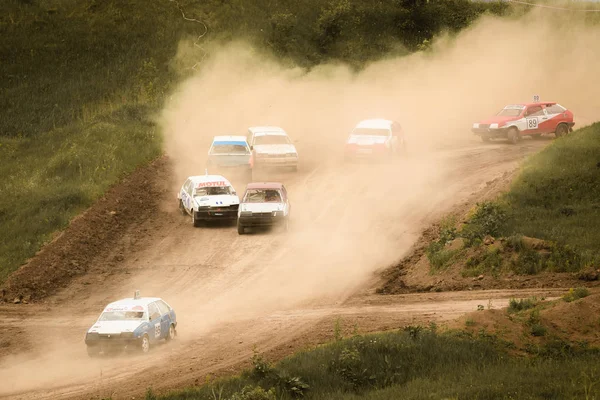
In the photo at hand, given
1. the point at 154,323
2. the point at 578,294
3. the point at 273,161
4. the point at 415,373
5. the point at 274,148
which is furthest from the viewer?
the point at 274,148

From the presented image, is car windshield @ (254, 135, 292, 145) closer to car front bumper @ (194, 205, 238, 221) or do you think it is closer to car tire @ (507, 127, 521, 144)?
car front bumper @ (194, 205, 238, 221)

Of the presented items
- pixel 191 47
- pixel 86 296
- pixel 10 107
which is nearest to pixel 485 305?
pixel 86 296

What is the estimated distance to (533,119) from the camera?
44.8 m

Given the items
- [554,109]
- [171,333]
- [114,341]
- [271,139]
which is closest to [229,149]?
[271,139]

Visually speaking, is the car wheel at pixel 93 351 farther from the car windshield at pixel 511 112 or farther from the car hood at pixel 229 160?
the car windshield at pixel 511 112

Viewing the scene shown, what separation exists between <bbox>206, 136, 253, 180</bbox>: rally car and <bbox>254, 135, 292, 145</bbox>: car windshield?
8.63 feet

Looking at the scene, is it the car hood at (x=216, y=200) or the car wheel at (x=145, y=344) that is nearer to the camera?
the car wheel at (x=145, y=344)

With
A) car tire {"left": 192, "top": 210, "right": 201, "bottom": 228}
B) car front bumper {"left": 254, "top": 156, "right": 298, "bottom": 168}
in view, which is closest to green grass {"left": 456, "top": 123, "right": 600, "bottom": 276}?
car tire {"left": 192, "top": 210, "right": 201, "bottom": 228}

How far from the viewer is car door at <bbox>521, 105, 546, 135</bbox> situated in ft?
147

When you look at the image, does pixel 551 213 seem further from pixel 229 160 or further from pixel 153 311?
pixel 229 160

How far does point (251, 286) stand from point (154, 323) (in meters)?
5.86

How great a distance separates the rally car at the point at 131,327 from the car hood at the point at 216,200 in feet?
33.2

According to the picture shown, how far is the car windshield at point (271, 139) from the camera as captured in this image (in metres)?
40.8

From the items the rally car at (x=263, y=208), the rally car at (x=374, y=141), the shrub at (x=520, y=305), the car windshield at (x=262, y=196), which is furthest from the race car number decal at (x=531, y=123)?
the shrub at (x=520, y=305)
